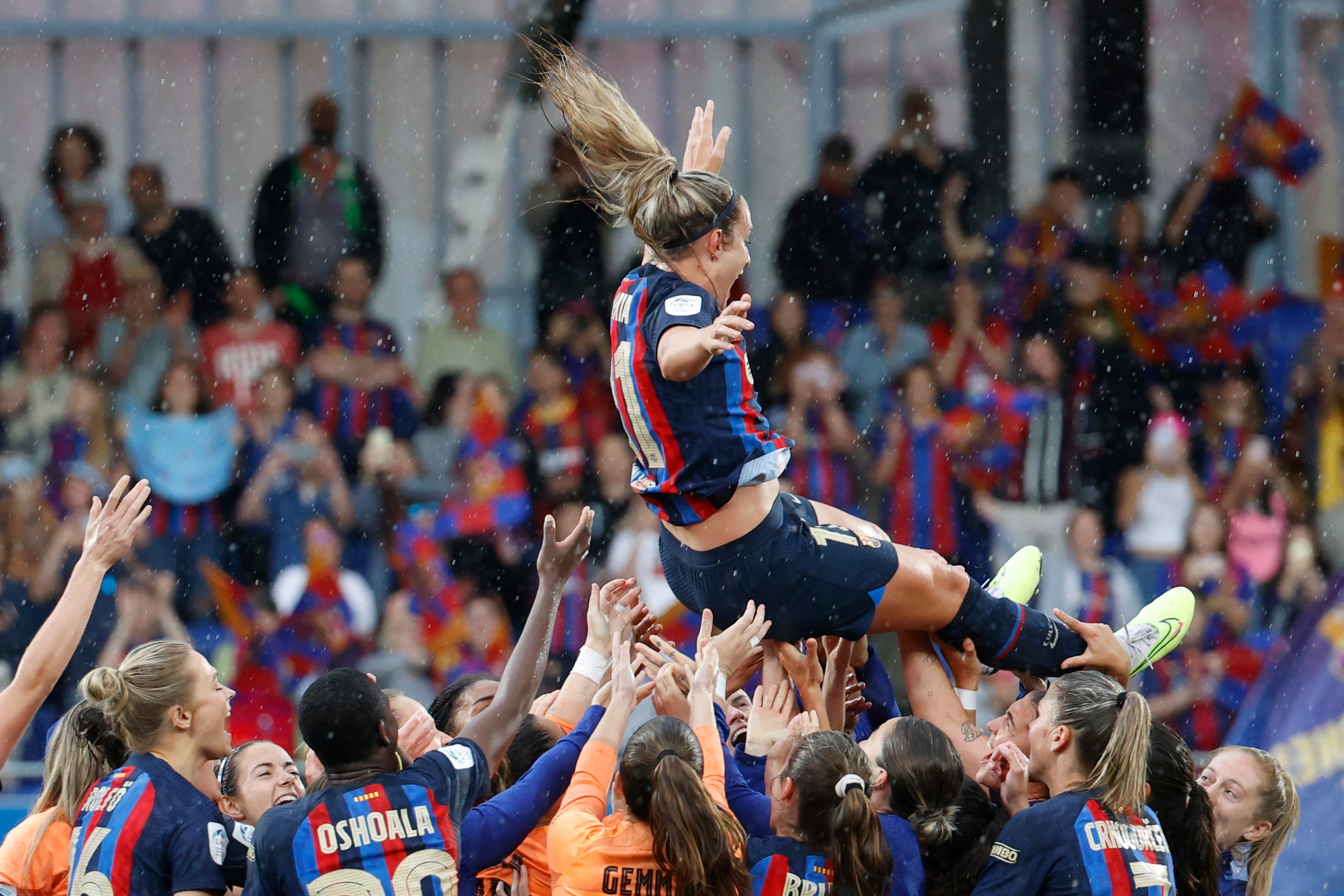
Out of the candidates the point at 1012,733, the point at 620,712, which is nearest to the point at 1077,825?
the point at 1012,733

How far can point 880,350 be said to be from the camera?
10398 mm

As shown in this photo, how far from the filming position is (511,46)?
12062 mm

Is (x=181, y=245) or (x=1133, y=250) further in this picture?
(x=1133, y=250)

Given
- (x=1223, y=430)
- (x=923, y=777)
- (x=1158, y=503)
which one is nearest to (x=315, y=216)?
(x=1158, y=503)

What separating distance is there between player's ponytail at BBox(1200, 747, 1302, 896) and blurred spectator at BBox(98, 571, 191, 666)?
572 centimetres

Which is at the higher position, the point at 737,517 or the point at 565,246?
the point at 565,246

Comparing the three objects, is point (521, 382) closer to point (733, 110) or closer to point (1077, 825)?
point (733, 110)

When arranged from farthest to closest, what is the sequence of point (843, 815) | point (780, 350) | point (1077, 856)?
point (780, 350) < point (1077, 856) < point (843, 815)

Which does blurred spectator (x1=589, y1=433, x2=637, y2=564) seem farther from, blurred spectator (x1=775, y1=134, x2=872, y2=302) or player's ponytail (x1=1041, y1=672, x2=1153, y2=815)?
player's ponytail (x1=1041, y1=672, x2=1153, y2=815)

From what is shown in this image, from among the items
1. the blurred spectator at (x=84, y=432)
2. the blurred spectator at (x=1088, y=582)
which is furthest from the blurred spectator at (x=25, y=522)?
the blurred spectator at (x=1088, y=582)

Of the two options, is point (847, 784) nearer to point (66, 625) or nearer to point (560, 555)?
point (560, 555)

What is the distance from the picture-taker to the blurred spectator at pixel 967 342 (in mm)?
10219

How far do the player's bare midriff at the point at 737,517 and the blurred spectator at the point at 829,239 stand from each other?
6.32 metres

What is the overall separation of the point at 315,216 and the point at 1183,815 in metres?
7.53
